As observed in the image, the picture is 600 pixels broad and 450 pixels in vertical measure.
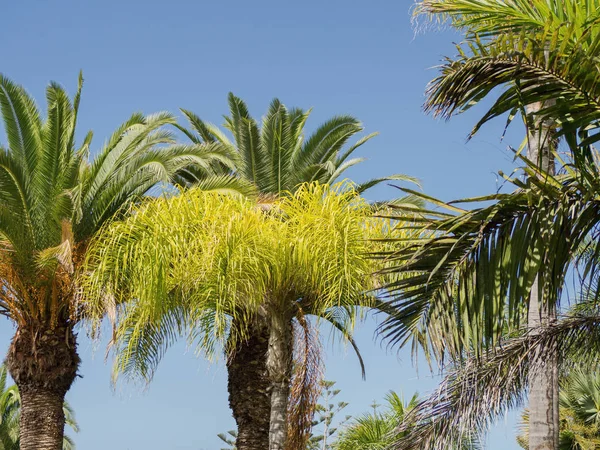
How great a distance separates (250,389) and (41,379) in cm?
428

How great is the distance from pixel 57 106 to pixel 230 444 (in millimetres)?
23008

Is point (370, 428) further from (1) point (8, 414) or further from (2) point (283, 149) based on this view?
(1) point (8, 414)

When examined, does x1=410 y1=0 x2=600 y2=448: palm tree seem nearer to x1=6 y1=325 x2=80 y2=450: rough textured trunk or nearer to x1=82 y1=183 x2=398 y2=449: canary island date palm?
x1=82 y1=183 x2=398 y2=449: canary island date palm

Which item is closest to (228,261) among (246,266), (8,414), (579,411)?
(246,266)

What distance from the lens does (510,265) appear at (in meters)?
8.42

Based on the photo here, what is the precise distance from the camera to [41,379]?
17422 mm

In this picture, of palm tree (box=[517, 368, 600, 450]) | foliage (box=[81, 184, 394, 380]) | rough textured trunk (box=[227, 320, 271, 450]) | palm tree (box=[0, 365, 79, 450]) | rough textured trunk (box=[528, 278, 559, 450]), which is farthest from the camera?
palm tree (box=[0, 365, 79, 450])

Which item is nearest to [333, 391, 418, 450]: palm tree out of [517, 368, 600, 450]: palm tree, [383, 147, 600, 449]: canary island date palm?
[517, 368, 600, 450]: palm tree

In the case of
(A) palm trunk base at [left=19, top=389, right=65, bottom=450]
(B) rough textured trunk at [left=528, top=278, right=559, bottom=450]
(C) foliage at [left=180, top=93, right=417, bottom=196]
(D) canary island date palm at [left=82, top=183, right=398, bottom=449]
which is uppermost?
(C) foliage at [left=180, top=93, right=417, bottom=196]

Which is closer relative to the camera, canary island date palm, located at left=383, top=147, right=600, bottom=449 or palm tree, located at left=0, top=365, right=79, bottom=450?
canary island date palm, located at left=383, top=147, right=600, bottom=449

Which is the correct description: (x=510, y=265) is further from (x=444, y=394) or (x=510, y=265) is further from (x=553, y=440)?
(x=553, y=440)

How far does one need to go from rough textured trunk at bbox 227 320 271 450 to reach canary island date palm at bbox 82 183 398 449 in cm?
198

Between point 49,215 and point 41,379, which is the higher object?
point 49,215

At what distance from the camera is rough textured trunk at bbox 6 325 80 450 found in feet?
57.1
